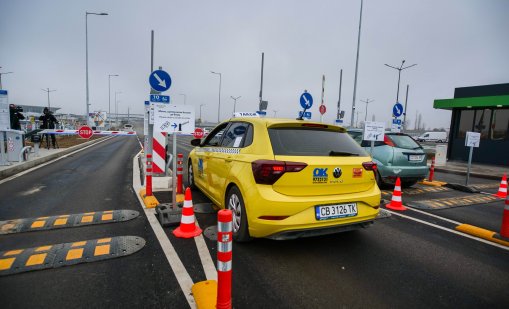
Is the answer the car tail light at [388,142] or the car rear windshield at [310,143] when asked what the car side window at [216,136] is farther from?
the car tail light at [388,142]

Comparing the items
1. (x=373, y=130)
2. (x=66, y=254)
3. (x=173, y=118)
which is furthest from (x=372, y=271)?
(x=373, y=130)

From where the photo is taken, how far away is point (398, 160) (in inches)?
288

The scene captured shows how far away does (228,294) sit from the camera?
215cm

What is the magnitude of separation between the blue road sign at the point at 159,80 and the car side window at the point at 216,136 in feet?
6.30

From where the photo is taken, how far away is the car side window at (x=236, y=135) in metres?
4.08

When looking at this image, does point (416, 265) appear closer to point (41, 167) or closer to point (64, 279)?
point (64, 279)

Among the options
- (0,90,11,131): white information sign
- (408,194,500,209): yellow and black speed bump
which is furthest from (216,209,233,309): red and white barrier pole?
(0,90,11,131): white information sign

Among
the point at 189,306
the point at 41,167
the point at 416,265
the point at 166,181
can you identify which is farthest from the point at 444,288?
the point at 41,167

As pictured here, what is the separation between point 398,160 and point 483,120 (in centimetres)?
1563

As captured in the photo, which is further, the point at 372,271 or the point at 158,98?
Answer: the point at 158,98

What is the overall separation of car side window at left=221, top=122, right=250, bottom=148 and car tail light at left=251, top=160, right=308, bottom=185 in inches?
30.0

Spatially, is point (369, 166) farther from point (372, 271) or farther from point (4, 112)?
point (4, 112)

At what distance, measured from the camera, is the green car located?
7324 millimetres

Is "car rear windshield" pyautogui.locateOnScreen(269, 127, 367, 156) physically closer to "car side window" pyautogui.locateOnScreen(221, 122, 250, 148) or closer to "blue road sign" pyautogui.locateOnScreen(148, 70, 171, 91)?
"car side window" pyautogui.locateOnScreen(221, 122, 250, 148)
